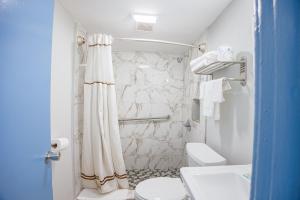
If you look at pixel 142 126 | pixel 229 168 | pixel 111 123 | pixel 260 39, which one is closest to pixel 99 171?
pixel 111 123

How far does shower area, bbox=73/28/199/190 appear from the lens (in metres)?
2.84

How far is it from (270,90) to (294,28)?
12 centimetres

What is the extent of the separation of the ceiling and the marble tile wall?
2.13 feet

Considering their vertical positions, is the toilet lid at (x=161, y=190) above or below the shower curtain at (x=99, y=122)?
Answer: below

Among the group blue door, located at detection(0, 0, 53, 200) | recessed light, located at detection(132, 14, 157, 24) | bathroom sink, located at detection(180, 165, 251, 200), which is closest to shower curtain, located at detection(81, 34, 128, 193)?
recessed light, located at detection(132, 14, 157, 24)

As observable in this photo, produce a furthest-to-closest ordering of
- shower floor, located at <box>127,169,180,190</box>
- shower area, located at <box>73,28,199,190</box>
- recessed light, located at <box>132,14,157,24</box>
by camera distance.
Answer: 1. shower area, located at <box>73,28,199,190</box>
2. shower floor, located at <box>127,169,180,190</box>
3. recessed light, located at <box>132,14,157,24</box>

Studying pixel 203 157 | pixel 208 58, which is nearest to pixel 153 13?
pixel 208 58

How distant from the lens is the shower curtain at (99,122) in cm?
196

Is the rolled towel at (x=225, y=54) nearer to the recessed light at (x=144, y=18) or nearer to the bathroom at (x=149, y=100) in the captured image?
the bathroom at (x=149, y=100)

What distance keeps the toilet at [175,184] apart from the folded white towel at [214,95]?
346 millimetres

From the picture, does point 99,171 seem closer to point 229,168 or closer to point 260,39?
point 229,168

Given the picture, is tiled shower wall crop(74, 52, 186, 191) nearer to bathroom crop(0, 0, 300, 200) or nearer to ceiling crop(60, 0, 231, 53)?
bathroom crop(0, 0, 300, 200)

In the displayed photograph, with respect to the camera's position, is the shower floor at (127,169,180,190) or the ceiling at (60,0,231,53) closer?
the ceiling at (60,0,231,53)

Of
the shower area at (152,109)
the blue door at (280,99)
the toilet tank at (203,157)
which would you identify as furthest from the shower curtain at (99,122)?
the blue door at (280,99)
